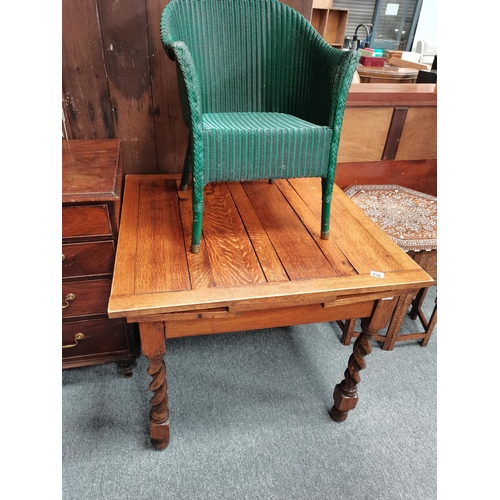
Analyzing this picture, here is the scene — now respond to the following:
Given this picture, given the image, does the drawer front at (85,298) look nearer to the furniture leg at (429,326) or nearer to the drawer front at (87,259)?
the drawer front at (87,259)

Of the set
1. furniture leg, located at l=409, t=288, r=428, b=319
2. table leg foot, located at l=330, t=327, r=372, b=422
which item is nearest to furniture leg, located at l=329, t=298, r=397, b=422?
table leg foot, located at l=330, t=327, r=372, b=422

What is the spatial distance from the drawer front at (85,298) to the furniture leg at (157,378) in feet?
1.02

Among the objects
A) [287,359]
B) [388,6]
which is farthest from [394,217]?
[388,6]

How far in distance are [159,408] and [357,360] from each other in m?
0.62

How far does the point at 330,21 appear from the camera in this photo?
16.7 feet

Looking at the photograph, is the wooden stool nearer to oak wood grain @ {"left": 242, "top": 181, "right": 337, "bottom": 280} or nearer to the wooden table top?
the wooden table top

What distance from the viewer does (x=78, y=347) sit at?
125 centimetres

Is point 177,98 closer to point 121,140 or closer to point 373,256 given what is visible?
point 121,140

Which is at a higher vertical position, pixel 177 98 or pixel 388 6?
pixel 388 6

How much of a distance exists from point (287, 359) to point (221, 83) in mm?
1105

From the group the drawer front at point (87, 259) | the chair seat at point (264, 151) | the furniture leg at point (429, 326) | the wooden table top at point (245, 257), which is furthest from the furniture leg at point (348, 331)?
the drawer front at point (87, 259)

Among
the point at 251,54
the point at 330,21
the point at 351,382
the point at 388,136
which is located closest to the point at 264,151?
the point at 251,54

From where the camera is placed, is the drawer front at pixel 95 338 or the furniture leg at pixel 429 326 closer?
the drawer front at pixel 95 338

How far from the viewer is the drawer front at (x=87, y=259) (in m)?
1.04
